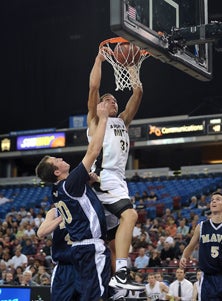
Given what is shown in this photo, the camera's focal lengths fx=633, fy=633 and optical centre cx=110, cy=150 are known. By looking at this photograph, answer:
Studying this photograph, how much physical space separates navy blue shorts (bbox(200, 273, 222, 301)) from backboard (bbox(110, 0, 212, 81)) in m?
2.18

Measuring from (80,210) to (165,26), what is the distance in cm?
244

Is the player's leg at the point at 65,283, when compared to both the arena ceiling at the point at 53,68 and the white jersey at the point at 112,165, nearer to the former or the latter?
the white jersey at the point at 112,165

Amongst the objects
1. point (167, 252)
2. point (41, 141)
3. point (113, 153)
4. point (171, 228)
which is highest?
point (41, 141)

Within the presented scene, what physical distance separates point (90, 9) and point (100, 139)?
23.6m

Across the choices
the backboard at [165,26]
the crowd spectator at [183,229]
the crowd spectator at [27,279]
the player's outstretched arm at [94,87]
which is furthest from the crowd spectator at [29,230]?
the player's outstretched arm at [94,87]

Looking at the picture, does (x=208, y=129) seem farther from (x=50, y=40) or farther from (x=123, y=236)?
(x=123, y=236)

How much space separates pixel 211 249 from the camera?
6809mm

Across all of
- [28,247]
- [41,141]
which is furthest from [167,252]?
[41,141]

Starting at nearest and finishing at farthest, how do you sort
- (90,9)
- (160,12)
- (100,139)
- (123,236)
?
(100,139), (123,236), (160,12), (90,9)

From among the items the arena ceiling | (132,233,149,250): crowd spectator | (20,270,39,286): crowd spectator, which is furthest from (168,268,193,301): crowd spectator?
the arena ceiling

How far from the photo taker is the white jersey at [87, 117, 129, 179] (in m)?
5.74

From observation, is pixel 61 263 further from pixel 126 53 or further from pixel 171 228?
pixel 171 228

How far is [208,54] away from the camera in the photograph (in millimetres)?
7211

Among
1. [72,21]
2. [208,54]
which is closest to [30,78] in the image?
[72,21]
